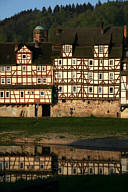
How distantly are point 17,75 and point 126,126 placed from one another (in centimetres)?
2572

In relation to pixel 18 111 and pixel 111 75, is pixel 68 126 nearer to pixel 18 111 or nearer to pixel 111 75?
pixel 111 75

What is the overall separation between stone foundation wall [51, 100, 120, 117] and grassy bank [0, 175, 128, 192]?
4895 centimetres

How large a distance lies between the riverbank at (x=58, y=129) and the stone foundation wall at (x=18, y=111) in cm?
761

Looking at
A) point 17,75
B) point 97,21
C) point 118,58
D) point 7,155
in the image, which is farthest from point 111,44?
point 97,21

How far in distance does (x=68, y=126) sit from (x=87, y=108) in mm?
14163

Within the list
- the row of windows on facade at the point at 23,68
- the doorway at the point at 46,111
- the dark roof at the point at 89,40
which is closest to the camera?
the dark roof at the point at 89,40

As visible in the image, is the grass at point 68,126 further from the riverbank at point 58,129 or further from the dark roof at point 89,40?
the dark roof at point 89,40

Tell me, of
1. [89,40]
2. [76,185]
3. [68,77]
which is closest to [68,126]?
[68,77]

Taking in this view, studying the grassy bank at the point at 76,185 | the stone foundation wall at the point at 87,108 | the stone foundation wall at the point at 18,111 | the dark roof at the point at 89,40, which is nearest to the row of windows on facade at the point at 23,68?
the dark roof at the point at 89,40

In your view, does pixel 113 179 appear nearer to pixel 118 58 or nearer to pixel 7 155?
pixel 7 155

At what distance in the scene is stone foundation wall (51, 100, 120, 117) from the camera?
7431 cm

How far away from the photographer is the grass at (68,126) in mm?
56169

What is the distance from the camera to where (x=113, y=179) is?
24.6 metres

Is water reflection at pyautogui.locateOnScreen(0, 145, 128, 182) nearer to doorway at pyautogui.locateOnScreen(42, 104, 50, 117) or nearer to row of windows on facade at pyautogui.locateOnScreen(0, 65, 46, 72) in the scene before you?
doorway at pyautogui.locateOnScreen(42, 104, 50, 117)
